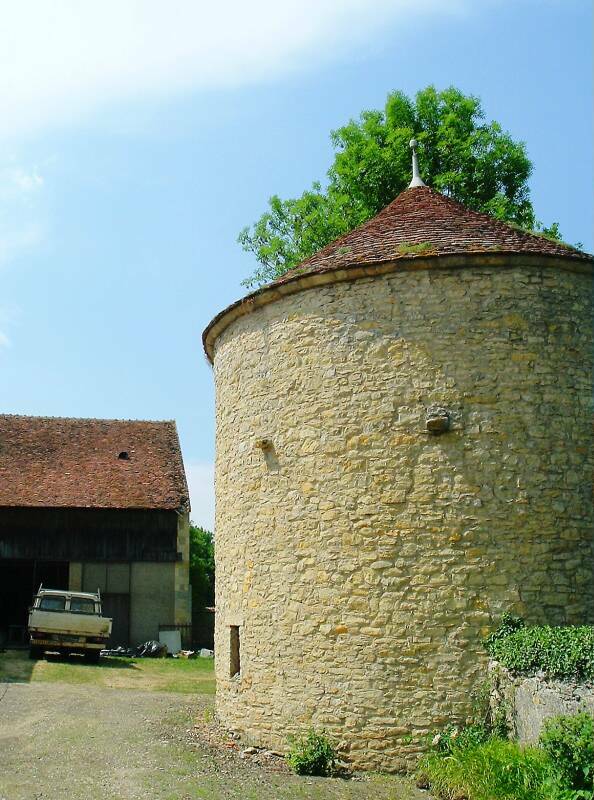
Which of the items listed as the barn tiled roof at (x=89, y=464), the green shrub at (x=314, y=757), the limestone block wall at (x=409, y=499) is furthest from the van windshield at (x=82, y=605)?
the green shrub at (x=314, y=757)

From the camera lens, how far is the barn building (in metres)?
24.4

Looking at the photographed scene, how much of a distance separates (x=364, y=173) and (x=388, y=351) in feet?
39.0

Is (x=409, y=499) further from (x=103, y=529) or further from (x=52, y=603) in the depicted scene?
(x=103, y=529)

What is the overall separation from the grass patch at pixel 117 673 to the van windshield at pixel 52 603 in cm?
120

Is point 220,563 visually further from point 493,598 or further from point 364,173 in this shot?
point 364,173

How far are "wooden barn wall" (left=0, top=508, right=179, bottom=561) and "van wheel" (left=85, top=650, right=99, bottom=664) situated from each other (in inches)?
178

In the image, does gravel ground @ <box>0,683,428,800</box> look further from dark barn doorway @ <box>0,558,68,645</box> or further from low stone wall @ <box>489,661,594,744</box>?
dark barn doorway @ <box>0,558,68,645</box>

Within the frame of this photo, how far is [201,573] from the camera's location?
136 feet

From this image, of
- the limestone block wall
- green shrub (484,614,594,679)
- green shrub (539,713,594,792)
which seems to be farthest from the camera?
the limestone block wall

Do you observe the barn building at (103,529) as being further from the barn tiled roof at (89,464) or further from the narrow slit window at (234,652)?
the narrow slit window at (234,652)

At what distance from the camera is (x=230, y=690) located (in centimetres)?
1103

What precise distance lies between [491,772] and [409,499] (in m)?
3.09

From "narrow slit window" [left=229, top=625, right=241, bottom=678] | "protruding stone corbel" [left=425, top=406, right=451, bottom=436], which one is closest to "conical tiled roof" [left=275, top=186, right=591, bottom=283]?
"protruding stone corbel" [left=425, top=406, right=451, bottom=436]

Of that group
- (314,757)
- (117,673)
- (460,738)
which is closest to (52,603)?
(117,673)
